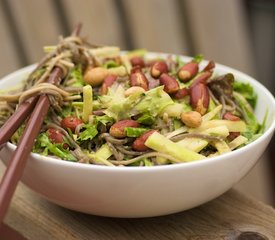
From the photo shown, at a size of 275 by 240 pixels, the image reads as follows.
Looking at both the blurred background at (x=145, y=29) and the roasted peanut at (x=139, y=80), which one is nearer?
the roasted peanut at (x=139, y=80)

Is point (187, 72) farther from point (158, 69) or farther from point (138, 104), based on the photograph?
point (138, 104)

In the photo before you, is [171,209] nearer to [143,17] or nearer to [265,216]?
[265,216]

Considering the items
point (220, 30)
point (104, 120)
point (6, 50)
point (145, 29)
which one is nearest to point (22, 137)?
point (104, 120)

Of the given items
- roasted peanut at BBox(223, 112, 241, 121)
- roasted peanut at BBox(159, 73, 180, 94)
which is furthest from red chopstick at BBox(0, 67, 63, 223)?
roasted peanut at BBox(223, 112, 241, 121)

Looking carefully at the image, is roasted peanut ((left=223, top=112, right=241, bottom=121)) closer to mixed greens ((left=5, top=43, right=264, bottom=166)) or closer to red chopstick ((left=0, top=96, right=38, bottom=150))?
mixed greens ((left=5, top=43, right=264, bottom=166))

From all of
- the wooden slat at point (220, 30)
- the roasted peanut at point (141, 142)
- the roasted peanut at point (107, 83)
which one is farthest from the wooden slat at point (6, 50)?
the roasted peanut at point (141, 142)

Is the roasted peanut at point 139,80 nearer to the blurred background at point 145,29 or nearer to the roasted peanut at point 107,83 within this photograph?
the roasted peanut at point 107,83
